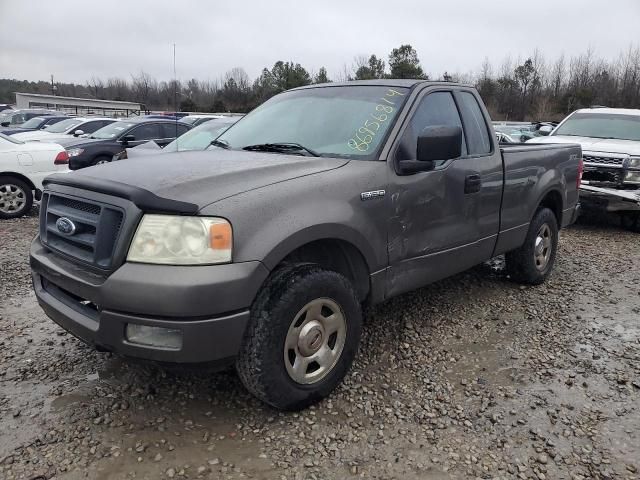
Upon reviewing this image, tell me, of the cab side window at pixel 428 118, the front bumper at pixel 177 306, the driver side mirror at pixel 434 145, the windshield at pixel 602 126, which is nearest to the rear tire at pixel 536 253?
the cab side window at pixel 428 118

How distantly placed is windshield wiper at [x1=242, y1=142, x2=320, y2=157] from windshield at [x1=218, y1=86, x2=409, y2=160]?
4cm

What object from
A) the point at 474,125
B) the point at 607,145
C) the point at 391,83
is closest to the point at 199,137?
the point at 391,83

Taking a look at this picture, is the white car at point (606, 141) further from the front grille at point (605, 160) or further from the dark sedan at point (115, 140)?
the dark sedan at point (115, 140)

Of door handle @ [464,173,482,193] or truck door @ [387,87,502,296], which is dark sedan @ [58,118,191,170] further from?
door handle @ [464,173,482,193]

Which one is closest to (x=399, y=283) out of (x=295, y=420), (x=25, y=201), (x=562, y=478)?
(x=295, y=420)

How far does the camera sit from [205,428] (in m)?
2.83

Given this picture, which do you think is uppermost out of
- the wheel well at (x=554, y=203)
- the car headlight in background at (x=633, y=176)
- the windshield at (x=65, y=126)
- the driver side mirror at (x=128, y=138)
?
the windshield at (x=65, y=126)

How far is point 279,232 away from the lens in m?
2.65

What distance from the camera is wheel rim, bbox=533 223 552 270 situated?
513 cm

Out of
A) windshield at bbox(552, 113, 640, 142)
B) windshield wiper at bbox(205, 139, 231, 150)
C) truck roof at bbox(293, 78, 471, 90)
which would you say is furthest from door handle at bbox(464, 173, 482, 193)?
windshield at bbox(552, 113, 640, 142)

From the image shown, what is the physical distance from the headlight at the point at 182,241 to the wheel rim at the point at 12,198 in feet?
22.2

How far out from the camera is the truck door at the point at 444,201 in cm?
339

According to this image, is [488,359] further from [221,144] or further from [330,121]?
[221,144]

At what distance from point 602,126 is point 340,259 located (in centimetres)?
768
